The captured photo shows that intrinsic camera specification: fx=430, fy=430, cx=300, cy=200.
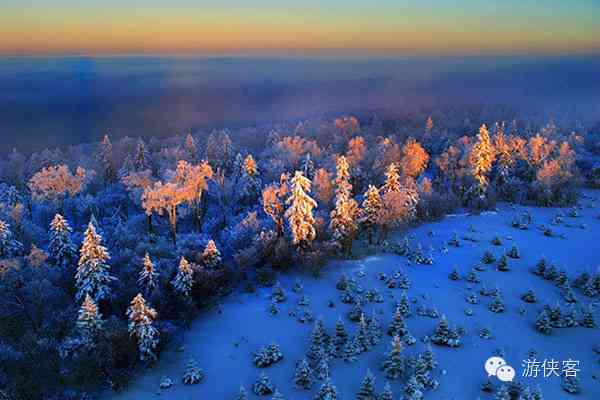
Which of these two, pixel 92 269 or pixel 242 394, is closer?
pixel 242 394

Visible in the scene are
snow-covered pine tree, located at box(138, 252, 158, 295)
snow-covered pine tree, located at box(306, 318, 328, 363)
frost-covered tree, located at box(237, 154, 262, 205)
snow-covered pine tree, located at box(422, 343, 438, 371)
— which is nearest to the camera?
snow-covered pine tree, located at box(422, 343, 438, 371)

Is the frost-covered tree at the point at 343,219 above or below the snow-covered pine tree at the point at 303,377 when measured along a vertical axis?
above

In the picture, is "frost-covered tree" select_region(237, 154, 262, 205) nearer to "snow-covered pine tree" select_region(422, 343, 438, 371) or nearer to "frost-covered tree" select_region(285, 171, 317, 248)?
"frost-covered tree" select_region(285, 171, 317, 248)

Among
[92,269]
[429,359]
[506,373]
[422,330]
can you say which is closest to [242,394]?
[429,359]

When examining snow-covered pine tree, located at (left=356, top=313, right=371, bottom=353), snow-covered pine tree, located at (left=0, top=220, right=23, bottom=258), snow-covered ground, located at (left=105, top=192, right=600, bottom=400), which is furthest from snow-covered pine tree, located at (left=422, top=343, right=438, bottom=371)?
snow-covered pine tree, located at (left=0, top=220, right=23, bottom=258)

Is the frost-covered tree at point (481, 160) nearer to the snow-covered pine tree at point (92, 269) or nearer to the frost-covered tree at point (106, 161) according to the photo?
the snow-covered pine tree at point (92, 269)

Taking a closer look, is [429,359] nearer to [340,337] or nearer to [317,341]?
[340,337]

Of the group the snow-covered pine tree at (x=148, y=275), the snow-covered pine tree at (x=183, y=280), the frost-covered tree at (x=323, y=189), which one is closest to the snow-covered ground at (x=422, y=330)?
the snow-covered pine tree at (x=183, y=280)
